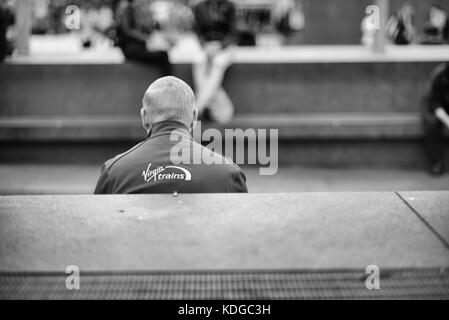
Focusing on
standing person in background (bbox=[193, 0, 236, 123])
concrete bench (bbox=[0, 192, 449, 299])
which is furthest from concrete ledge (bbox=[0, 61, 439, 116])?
concrete bench (bbox=[0, 192, 449, 299])

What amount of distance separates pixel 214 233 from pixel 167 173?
3.38 ft

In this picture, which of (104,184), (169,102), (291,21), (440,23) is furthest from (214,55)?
(291,21)

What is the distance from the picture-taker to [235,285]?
1674 millimetres

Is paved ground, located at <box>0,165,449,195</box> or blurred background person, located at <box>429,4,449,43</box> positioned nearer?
paved ground, located at <box>0,165,449,195</box>

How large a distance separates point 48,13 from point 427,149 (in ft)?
75.8

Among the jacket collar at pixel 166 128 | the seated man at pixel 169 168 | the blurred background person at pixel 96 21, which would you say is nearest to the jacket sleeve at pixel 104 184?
the seated man at pixel 169 168

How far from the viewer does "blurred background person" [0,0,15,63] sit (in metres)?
9.09

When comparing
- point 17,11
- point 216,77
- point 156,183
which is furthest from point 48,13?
point 156,183

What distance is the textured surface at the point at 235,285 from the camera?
5.38 ft

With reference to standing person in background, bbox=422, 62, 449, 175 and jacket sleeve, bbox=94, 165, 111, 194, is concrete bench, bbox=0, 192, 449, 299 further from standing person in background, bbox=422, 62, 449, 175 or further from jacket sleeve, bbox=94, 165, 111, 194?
standing person in background, bbox=422, 62, 449, 175

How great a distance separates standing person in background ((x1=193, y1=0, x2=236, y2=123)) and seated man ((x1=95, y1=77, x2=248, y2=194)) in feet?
16.4

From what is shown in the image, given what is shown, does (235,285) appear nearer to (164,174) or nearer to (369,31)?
(164,174)
